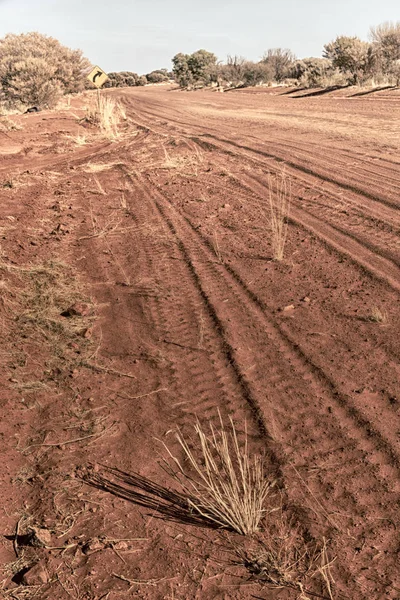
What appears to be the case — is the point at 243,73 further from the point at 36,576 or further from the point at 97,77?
the point at 36,576

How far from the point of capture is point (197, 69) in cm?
6000

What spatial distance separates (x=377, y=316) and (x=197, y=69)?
60.2 m

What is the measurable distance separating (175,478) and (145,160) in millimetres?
11313

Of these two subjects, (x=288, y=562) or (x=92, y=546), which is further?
(x=92, y=546)

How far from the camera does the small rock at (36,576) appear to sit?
284 centimetres

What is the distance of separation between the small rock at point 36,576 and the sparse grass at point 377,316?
3443mm

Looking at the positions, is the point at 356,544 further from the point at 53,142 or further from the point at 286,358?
the point at 53,142

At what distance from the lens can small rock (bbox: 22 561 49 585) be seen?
112 inches

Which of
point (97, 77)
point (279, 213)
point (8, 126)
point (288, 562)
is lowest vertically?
point (288, 562)

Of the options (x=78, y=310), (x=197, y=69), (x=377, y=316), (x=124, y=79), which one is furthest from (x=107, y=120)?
(x=124, y=79)

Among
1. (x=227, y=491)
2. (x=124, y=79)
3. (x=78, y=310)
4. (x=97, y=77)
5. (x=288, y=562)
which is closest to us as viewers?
(x=288, y=562)

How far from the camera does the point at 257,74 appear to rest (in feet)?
161

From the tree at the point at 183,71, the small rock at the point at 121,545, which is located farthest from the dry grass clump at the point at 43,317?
the tree at the point at 183,71

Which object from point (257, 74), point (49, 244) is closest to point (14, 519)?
point (49, 244)
